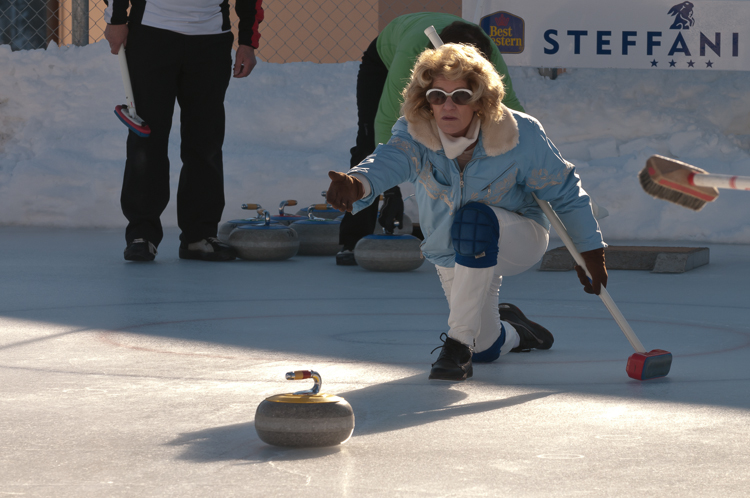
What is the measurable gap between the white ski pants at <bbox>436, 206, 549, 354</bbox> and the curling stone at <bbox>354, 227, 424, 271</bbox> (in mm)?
2189

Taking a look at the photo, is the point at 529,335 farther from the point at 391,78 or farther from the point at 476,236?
the point at 391,78

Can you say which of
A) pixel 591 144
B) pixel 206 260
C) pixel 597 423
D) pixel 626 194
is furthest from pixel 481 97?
pixel 591 144

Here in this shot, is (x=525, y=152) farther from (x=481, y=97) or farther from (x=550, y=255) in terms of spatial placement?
(x=550, y=255)

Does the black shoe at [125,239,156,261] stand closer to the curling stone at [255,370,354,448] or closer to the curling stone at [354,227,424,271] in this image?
the curling stone at [354,227,424,271]

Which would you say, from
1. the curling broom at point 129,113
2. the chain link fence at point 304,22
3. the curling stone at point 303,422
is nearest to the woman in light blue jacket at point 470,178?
the curling stone at point 303,422

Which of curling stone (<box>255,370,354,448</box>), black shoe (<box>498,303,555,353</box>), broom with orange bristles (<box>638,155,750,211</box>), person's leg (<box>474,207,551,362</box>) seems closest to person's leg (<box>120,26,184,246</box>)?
black shoe (<box>498,303,555,353</box>)

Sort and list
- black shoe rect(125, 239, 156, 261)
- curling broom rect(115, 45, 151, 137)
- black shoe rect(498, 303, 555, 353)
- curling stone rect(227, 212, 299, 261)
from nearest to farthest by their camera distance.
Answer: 1. black shoe rect(498, 303, 555, 353)
2. curling broom rect(115, 45, 151, 137)
3. black shoe rect(125, 239, 156, 261)
4. curling stone rect(227, 212, 299, 261)

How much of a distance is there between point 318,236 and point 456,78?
3.68m

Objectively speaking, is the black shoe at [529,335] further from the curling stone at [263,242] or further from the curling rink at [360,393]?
the curling stone at [263,242]

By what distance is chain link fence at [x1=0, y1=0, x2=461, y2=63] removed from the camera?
9328 millimetres

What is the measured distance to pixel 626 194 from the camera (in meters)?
7.59

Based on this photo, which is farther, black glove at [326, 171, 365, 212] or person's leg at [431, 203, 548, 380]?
person's leg at [431, 203, 548, 380]

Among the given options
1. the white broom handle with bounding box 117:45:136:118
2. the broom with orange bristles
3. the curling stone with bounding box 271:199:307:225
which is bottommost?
the curling stone with bounding box 271:199:307:225

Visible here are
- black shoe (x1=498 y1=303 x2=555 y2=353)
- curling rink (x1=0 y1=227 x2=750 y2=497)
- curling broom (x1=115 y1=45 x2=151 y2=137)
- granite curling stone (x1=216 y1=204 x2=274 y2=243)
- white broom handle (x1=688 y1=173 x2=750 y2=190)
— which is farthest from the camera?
granite curling stone (x1=216 y1=204 x2=274 y2=243)
